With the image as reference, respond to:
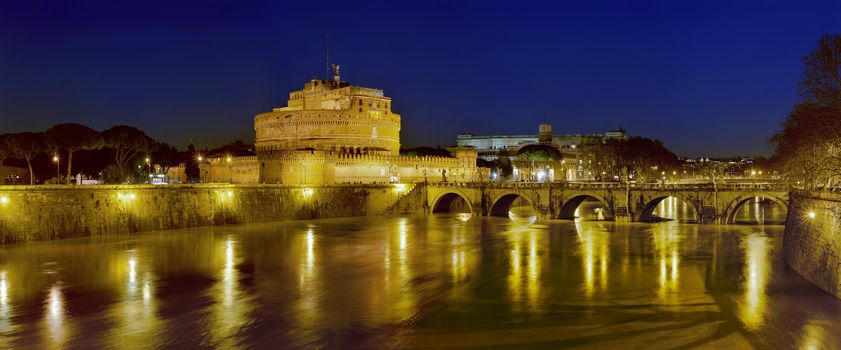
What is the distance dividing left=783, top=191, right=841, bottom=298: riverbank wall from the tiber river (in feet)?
2.14

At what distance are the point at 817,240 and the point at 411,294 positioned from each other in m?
14.9

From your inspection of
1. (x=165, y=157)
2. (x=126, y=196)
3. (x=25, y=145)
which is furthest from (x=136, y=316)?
(x=165, y=157)

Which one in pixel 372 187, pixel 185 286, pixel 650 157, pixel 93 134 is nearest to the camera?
pixel 185 286

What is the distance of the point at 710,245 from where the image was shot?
36250mm

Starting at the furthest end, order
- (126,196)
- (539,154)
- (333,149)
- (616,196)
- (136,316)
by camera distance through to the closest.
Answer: (539,154) < (333,149) < (616,196) < (126,196) < (136,316)

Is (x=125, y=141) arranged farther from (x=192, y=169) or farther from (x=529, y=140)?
(x=529, y=140)

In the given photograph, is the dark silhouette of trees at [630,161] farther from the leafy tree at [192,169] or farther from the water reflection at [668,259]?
the leafy tree at [192,169]

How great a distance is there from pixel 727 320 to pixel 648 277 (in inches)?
289

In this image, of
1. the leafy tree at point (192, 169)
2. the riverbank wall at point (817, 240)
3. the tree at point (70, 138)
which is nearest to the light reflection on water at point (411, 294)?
the riverbank wall at point (817, 240)

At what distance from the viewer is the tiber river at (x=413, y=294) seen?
60.8 feet

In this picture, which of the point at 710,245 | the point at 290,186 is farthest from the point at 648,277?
the point at 290,186

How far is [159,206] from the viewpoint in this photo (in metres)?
44.6

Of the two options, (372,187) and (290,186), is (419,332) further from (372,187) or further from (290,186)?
(372,187)

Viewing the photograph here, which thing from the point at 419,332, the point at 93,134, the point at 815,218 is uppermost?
the point at 93,134
